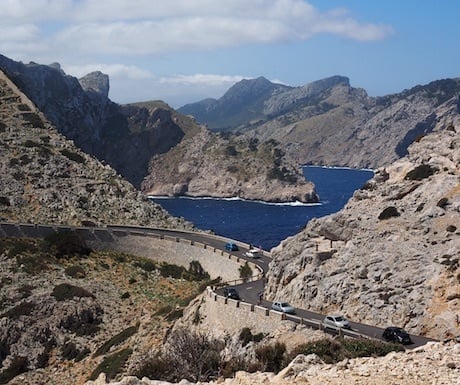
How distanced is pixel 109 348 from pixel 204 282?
16790 mm

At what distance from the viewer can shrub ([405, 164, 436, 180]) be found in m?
49.0

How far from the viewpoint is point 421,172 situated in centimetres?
4947

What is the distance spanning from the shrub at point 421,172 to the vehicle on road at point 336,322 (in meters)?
17.5

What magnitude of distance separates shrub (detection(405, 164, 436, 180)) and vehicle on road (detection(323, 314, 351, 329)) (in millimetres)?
17483

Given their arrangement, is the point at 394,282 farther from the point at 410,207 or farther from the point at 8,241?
the point at 8,241

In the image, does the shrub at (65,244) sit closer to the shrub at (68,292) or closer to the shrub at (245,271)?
the shrub at (68,292)

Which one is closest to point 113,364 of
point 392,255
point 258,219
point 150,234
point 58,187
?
point 392,255

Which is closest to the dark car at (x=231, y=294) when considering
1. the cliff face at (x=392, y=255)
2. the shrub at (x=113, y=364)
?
the cliff face at (x=392, y=255)

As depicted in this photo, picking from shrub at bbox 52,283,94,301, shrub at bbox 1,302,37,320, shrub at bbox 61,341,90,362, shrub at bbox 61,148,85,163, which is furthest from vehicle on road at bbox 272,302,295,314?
shrub at bbox 61,148,85,163

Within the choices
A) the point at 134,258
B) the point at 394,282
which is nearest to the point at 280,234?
the point at 134,258

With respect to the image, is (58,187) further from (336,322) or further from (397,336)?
(397,336)

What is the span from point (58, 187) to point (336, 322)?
62.9 meters

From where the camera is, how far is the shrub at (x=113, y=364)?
41.0m

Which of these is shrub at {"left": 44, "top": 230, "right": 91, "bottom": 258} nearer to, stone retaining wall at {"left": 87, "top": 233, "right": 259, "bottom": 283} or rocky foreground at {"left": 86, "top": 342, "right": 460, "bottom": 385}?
stone retaining wall at {"left": 87, "top": 233, "right": 259, "bottom": 283}
